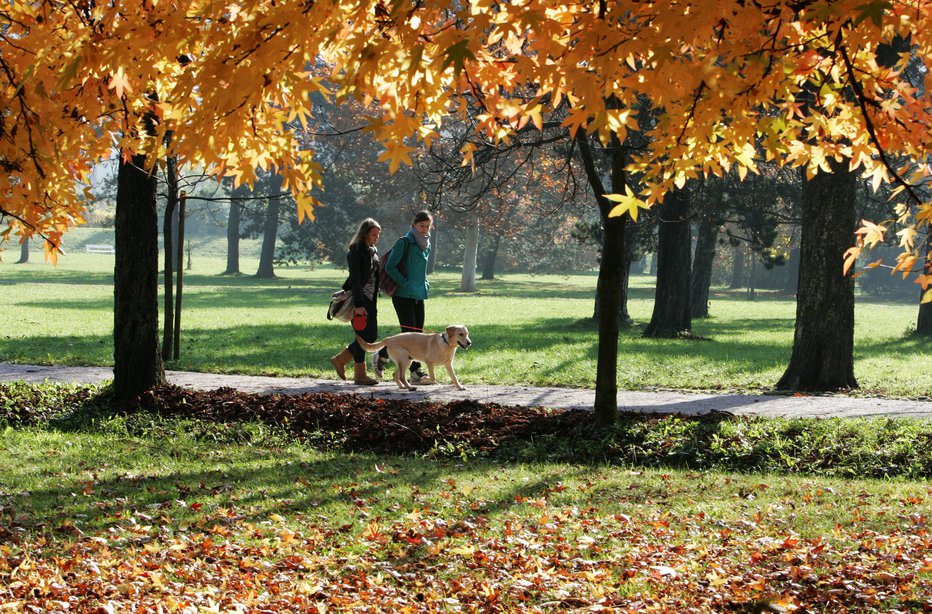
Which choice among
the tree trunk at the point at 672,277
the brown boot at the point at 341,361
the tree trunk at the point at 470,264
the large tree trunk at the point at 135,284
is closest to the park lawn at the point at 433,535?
the large tree trunk at the point at 135,284

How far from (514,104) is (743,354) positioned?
11920 millimetres

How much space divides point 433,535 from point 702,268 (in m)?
23.0

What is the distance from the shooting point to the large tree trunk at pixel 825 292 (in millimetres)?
11094

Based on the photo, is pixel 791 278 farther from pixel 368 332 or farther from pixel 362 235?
pixel 362 235

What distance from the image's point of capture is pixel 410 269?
10859 mm

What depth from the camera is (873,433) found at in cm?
785

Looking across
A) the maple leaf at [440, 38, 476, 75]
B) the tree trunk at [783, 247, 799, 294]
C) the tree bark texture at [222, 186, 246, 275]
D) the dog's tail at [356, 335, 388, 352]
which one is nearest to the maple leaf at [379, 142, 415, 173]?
the maple leaf at [440, 38, 476, 75]

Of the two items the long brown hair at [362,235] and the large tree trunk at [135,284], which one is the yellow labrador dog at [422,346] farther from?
the large tree trunk at [135,284]

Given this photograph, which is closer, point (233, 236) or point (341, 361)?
point (341, 361)

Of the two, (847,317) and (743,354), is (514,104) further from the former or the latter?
(743,354)

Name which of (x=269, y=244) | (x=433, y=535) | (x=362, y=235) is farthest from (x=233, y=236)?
(x=433, y=535)

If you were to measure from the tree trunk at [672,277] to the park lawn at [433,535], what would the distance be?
12.1 m

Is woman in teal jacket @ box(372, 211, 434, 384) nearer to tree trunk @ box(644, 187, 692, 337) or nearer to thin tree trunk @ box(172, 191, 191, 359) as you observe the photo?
thin tree trunk @ box(172, 191, 191, 359)

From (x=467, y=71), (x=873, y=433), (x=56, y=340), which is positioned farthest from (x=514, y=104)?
(x=56, y=340)
